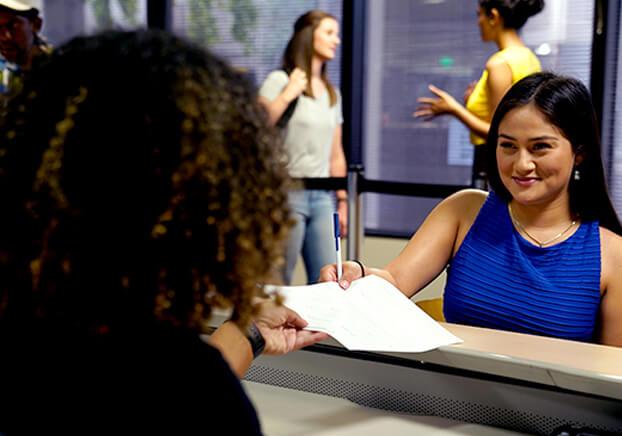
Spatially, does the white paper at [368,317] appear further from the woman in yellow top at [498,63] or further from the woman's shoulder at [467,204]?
the woman in yellow top at [498,63]

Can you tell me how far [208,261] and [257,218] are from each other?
0.06 meters

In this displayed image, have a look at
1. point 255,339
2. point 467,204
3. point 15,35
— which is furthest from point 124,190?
point 15,35

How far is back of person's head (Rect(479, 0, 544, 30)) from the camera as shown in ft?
8.81

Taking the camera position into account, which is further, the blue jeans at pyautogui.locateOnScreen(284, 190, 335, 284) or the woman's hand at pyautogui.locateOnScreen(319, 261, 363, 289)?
the blue jeans at pyautogui.locateOnScreen(284, 190, 335, 284)

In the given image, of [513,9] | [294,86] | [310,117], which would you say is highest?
[513,9]

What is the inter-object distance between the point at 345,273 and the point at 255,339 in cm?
45

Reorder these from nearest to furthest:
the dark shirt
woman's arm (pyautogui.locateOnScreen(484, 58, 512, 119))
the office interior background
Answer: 1. the dark shirt
2. woman's arm (pyautogui.locateOnScreen(484, 58, 512, 119))
3. the office interior background

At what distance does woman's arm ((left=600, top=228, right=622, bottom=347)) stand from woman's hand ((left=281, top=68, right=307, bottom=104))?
5.61 feet

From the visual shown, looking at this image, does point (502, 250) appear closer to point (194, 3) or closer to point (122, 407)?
point (122, 407)

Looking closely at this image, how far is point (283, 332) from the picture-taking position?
1183 mm

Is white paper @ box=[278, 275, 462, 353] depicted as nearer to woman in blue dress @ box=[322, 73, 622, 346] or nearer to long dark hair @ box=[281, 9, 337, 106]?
woman in blue dress @ box=[322, 73, 622, 346]

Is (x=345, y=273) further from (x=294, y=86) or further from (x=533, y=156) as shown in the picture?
(x=294, y=86)

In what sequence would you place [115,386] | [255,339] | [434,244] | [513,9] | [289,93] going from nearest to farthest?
A: [115,386], [255,339], [434,244], [513,9], [289,93]

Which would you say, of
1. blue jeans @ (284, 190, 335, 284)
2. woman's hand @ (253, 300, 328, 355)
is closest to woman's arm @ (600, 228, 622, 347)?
woman's hand @ (253, 300, 328, 355)
